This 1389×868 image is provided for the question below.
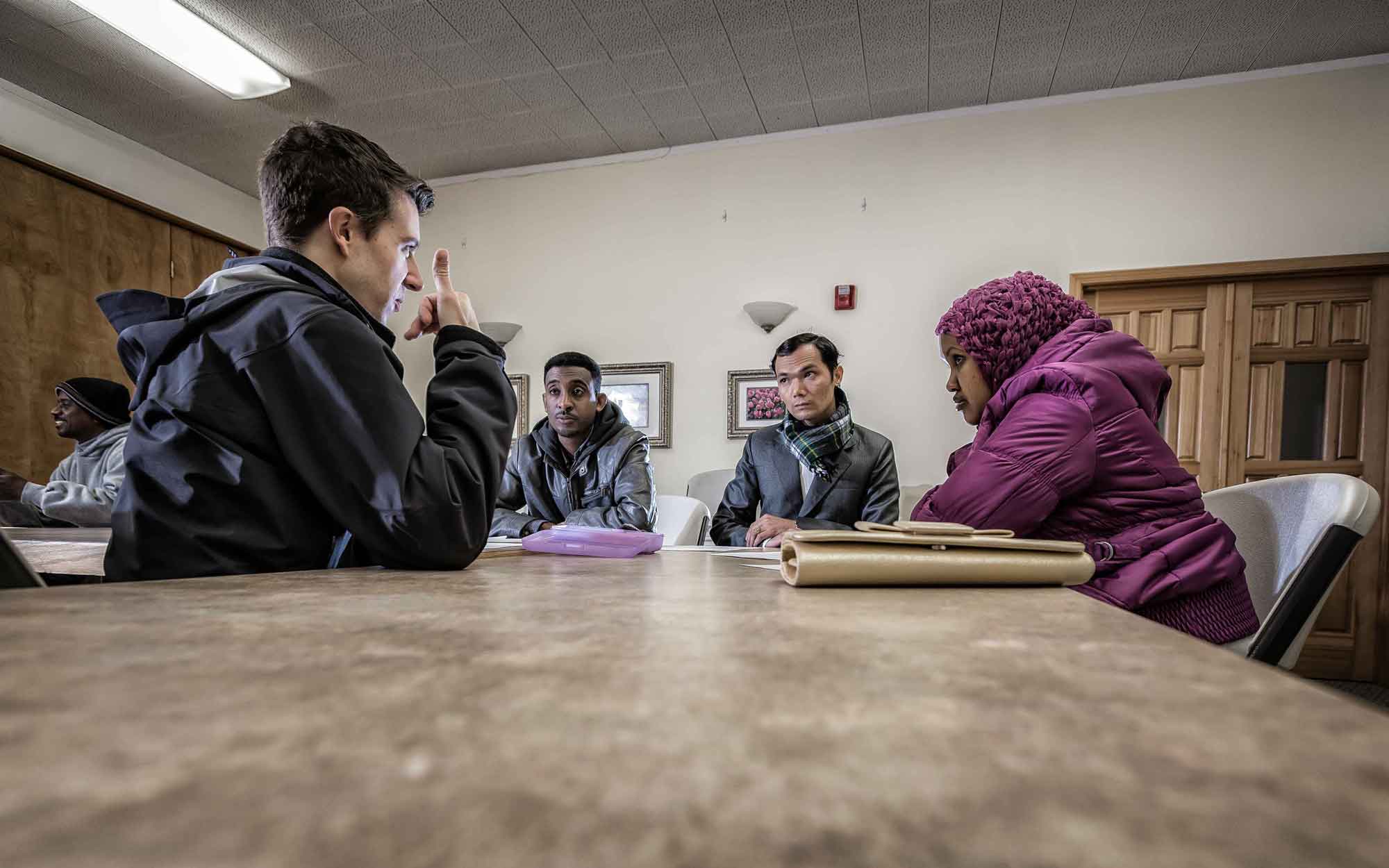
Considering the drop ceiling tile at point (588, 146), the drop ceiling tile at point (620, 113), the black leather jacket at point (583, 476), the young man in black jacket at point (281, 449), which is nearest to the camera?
the young man in black jacket at point (281, 449)

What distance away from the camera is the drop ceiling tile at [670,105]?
146 inches

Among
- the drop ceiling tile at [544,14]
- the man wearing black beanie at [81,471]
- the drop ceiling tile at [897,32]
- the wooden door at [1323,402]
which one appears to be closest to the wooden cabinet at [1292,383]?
the wooden door at [1323,402]

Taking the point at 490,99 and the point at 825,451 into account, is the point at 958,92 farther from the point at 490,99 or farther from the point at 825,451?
the point at 490,99

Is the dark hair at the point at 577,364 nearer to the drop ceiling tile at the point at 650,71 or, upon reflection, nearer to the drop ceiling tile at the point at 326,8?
the drop ceiling tile at the point at 650,71

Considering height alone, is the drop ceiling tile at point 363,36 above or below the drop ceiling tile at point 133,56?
above

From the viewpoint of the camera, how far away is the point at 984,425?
4.94 feet

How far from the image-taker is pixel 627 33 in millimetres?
3174

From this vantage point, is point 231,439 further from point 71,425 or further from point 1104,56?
point 1104,56

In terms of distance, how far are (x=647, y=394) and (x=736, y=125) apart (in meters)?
1.72

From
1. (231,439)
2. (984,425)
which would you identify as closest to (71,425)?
(231,439)

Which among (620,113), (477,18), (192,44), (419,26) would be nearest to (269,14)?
(192,44)

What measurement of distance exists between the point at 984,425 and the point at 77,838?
157cm

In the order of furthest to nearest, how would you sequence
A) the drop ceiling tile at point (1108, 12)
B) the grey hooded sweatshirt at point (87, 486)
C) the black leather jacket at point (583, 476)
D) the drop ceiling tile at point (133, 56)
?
the drop ceiling tile at point (133, 56) < the drop ceiling tile at point (1108, 12) < the black leather jacket at point (583, 476) < the grey hooded sweatshirt at point (87, 486)

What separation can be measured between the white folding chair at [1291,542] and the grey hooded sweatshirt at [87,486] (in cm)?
278
